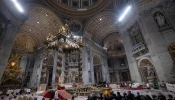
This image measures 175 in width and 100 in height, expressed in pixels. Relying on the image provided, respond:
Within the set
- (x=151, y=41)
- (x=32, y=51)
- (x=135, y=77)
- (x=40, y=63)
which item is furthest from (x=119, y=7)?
(x=32, y=51)

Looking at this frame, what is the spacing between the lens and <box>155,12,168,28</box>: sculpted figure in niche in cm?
904

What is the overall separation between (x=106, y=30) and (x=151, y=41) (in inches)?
550

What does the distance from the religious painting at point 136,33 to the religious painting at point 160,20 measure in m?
2.01

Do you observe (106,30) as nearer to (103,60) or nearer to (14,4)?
(103,60)

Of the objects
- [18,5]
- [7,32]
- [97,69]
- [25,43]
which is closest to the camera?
[7,32]

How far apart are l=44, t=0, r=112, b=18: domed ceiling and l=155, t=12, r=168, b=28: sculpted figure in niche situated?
8.88 metres

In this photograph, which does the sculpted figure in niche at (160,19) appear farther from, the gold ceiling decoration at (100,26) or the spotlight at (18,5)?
the spotlight at (18,5)

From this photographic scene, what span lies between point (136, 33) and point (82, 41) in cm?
904

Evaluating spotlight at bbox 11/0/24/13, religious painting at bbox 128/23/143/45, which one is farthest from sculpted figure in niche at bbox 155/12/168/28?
spotlight at bbox 11/0/24/13

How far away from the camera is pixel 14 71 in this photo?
14.8 metres

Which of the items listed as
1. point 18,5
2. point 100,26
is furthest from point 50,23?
point 100,26

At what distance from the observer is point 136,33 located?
38.2 feet

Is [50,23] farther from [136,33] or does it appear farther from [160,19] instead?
[160,19]

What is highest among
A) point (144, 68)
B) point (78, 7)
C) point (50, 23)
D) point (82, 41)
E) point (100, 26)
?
point (78, 7)
